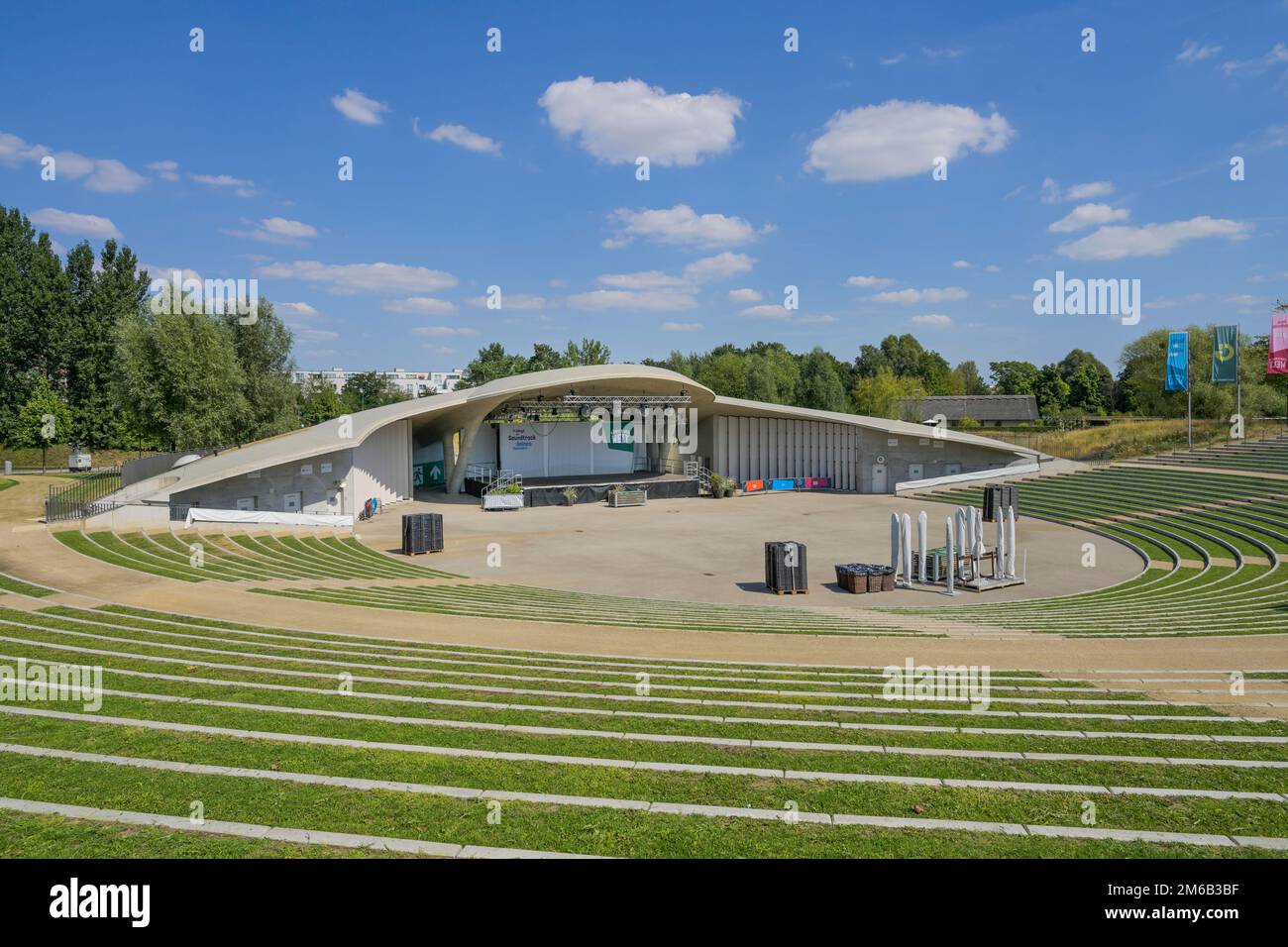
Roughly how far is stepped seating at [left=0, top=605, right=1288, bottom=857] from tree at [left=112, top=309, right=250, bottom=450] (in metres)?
38.3

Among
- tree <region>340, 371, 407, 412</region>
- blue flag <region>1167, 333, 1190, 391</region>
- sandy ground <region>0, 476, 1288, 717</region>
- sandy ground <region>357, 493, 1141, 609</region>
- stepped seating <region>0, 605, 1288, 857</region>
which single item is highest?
tree <region>340, 371, 407, 412</region>

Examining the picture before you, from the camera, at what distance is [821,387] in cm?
9288

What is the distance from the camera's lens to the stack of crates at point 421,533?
1167 inches

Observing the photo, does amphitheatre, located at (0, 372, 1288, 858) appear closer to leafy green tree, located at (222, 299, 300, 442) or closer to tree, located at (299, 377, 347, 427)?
leafy green tree, located at (222, 299, 300, 442)

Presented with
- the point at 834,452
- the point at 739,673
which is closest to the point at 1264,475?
the point at 834,452

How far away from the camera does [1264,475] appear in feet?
125

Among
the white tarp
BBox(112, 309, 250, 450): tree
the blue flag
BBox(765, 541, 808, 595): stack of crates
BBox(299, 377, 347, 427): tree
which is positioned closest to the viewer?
BBox(765, 541, 808, 595): stack of crates

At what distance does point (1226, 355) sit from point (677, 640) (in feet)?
176

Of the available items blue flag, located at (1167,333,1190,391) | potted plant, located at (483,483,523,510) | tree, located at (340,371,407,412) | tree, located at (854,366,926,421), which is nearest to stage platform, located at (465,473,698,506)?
potted plant, located at (483,483,523,510)

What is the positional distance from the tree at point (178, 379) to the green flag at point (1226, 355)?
6311 centimetres

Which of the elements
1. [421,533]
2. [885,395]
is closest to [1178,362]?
[885,395]

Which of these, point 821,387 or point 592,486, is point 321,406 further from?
point 821,387

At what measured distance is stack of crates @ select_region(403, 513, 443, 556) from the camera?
29.6 m
